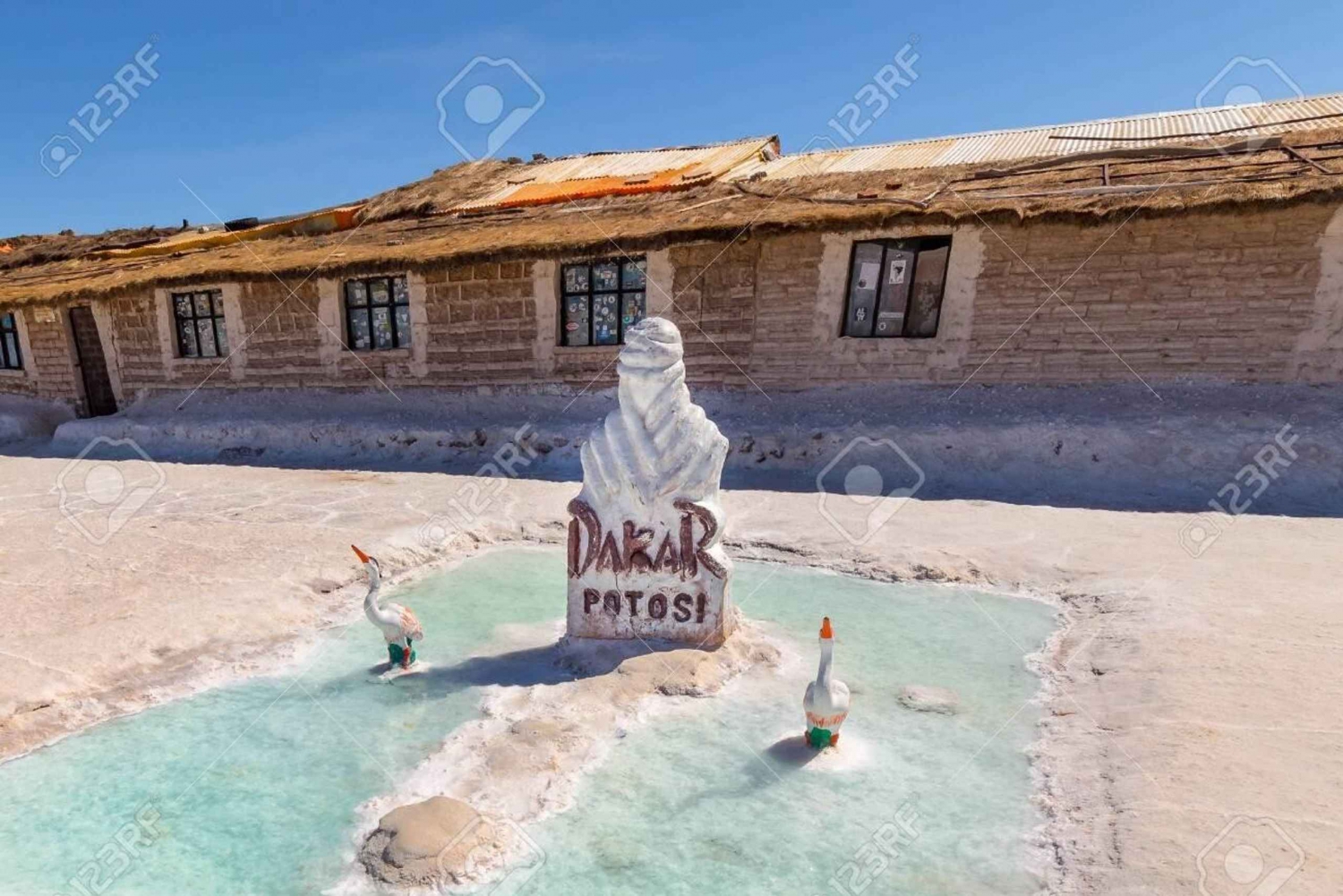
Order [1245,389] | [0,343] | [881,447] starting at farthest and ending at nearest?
[0,343], [881,447], [1245,389]

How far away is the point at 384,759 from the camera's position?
3668 mm

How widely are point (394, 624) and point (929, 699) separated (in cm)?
336

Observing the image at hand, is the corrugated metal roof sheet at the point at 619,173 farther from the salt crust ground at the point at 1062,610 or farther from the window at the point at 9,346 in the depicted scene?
the window at the point at 9,346

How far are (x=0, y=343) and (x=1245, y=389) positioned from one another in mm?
24057

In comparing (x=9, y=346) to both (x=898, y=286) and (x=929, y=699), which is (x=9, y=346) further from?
(x=929, y=699)

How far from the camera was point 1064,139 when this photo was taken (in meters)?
13.0

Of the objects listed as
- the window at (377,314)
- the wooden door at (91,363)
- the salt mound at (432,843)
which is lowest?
the wooden door at (91,363)

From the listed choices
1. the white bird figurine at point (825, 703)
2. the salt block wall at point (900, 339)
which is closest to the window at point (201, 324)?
the salt block wall at point (900, 339)

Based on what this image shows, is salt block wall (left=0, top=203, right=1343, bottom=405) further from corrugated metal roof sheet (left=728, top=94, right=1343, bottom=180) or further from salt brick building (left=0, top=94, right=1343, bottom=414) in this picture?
corrugated metal roof sheet (left=728, top=94, right=1343, bottom=180)

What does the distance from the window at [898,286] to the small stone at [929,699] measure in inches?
267

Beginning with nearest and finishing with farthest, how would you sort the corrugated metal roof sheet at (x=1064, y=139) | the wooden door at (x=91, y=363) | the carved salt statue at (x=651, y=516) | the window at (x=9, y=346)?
1. the carved salt statue at (x=651, y=516)
2. the corrugated metal roof sheet at (x=1064, y=139)
3. the wooden door at (x=91, y=363)
4. the window at (x=9, y=346)

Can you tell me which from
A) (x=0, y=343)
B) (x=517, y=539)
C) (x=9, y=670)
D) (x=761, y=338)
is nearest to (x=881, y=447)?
(x=761, y=338)

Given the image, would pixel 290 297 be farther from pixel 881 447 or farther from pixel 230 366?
pixel 881 447

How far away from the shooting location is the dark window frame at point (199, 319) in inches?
549
